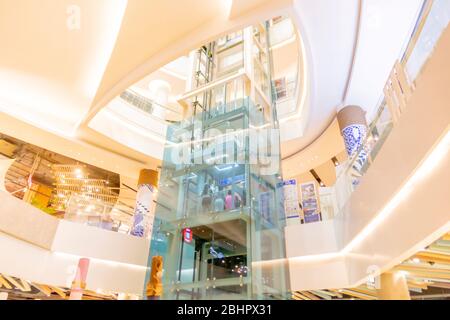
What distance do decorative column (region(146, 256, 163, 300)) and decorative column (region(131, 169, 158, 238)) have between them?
199 inches

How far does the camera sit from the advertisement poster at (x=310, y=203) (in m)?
8.15

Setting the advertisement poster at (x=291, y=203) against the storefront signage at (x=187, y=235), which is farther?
the advertisement poster at (x=291, y=203)

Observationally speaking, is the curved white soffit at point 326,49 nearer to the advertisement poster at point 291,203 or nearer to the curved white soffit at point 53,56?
the advertisement poster at point 291,203

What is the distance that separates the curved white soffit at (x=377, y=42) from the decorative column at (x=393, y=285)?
2964 millimetres

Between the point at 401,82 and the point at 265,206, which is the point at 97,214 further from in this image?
the point at 401,82

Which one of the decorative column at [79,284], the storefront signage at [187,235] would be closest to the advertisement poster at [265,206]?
the storefront signage at [187,235]

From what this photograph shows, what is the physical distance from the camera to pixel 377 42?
7340mm

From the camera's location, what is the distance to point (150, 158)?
38.9ft

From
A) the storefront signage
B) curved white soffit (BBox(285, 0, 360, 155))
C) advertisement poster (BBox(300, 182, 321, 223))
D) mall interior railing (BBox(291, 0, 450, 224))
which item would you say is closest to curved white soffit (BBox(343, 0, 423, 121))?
curved white soffit (BBox(285, 0, 360, 155))

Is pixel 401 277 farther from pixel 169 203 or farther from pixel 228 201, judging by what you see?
pixel 169 203

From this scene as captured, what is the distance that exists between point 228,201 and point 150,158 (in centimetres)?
726

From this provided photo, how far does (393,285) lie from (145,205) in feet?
25.8

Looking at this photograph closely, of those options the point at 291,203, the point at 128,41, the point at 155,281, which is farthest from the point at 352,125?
the point at 155,281

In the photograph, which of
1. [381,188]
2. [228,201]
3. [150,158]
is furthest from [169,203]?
[150,158]
